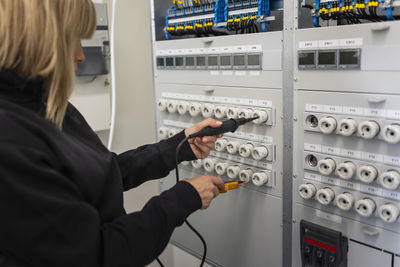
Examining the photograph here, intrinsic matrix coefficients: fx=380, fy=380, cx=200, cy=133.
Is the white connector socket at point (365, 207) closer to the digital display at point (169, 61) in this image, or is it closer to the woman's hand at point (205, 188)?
the woman's hand at point (205, 188)

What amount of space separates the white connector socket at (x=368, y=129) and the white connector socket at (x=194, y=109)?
0.63m

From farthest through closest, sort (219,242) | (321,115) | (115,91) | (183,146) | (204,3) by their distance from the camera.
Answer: (115,91), (219,242), (204,3), (183,146), (321,115)

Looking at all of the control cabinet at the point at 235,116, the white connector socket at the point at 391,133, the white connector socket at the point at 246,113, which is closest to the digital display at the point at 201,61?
the control cabinet at the point at 235,116

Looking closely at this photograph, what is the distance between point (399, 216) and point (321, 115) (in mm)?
331

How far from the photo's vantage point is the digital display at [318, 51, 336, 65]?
40.6 inches

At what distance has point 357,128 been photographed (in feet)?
3.31

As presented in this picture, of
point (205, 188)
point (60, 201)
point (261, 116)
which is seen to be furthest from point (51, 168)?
point (261, 116)

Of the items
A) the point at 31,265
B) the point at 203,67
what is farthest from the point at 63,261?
the point at 203,67

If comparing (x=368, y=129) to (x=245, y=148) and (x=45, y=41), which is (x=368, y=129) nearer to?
(x=245, y=148)

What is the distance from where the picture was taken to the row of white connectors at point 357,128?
93cm

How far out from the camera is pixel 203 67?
1.43 m

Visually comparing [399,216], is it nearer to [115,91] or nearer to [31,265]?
[31,265]

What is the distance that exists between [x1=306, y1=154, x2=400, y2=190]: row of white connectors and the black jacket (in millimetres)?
429

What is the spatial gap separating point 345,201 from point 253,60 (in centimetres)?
52
